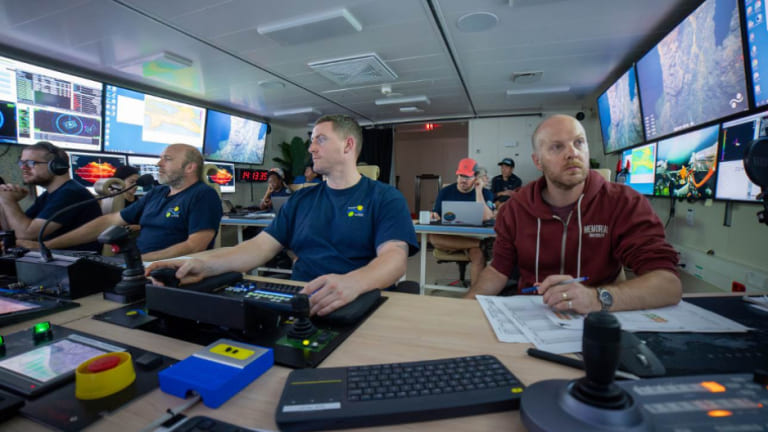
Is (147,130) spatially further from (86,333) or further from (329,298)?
(329,298)

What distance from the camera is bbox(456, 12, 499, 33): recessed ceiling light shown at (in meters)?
2.73

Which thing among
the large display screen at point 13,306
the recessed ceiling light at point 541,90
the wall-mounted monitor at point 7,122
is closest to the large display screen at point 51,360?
the large display screen at point 13,306

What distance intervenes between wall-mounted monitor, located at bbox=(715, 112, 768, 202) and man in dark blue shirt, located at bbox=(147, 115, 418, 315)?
6.88 ft

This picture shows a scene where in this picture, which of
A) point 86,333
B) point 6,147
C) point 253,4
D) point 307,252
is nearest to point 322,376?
point 86,333

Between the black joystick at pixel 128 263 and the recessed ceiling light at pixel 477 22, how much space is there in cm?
290

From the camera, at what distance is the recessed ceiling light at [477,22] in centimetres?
273

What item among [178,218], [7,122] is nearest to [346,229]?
[178,218]

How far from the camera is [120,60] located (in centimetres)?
363

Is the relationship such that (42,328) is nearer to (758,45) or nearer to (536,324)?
(536,324)

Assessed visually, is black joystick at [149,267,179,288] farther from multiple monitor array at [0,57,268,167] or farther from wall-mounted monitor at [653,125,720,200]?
multiple monitor array at [0,57,268,167]

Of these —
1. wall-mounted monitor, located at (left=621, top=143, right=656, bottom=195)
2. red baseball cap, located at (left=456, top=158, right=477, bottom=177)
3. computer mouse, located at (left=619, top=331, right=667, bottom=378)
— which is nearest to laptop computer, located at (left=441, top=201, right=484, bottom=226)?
red baseball cap, located at (left=456, top=158, right=477, bottom=177)

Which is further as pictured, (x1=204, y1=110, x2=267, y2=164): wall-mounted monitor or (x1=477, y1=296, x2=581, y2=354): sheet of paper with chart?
(x1=204, y1=110, x2=267, y2=164): wall-mounted monitor

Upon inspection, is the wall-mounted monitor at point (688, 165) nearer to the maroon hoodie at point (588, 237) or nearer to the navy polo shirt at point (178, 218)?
the maroon hoodie at point (588, 237)

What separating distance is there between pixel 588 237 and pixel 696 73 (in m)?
2.11
